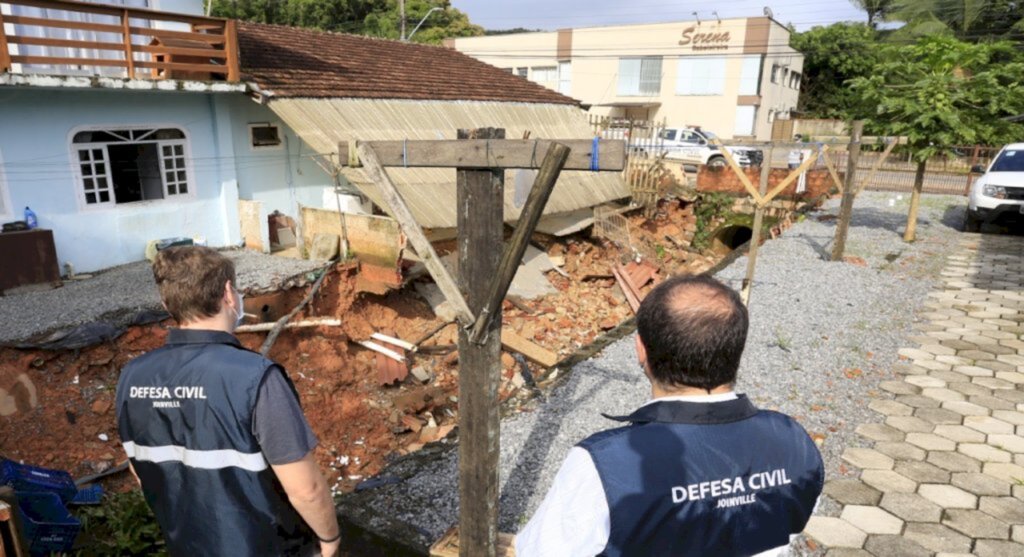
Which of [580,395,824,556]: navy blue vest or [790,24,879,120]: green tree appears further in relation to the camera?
[790,24,879,120]: green tree

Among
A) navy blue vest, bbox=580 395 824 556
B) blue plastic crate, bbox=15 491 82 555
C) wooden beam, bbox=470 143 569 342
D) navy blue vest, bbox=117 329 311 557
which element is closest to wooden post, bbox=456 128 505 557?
wooden beam, bbox=470 143 569 342

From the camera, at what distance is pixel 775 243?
42.8ft

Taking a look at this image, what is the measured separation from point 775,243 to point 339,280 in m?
9.06

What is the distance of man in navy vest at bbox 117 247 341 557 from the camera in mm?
2219

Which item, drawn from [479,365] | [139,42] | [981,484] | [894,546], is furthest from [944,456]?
[139,42]

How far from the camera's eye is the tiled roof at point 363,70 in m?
11.8

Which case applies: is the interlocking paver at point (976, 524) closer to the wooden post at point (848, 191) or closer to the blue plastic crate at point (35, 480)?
the blue plastic crate at point (35, 480)

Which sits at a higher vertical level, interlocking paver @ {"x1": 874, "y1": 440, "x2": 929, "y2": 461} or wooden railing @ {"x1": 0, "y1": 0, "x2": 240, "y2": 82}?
wooden railing @ {"x1": 0, "y1": 0, "x2": 240, "y2": 82}

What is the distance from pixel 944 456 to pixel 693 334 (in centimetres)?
472

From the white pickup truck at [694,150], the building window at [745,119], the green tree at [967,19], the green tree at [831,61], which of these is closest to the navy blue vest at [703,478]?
the white pickup truck at [694,150]

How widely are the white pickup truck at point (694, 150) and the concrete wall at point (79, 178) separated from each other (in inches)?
591

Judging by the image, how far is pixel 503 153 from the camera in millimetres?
2900

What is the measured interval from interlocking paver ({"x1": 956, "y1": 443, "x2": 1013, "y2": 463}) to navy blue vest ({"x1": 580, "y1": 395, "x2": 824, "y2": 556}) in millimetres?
4482

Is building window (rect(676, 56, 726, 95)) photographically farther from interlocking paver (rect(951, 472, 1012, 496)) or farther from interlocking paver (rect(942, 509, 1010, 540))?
interlocking paver (rect(942, 509, 1010, 540))
